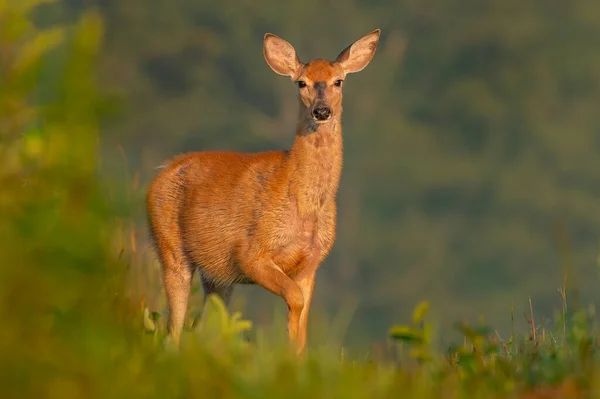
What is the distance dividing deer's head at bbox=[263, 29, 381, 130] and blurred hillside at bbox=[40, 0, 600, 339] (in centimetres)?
3000

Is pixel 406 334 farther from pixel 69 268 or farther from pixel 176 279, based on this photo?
pixel 176 279

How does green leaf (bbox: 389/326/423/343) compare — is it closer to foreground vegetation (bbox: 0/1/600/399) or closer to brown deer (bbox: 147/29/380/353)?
foreground vegetation (bbox: 0/1/600/399)

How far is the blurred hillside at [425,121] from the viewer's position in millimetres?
43562

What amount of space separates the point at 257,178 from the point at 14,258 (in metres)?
5.01

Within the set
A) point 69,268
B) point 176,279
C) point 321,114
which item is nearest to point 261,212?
point 321,114

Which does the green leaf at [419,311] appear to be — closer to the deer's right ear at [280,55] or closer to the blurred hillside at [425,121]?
the deer's right ear at [280,55]

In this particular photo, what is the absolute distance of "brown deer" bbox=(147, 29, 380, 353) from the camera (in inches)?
363

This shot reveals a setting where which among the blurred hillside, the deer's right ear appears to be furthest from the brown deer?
the blurred hillside

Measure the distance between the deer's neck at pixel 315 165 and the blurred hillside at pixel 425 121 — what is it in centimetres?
3119

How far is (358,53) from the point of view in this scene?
1083 centimetres

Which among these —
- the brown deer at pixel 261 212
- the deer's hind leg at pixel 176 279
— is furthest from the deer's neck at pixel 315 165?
the deer's hind leg at pixel 176 279

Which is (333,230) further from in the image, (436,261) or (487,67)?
(487,67)

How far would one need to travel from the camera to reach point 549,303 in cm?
4225

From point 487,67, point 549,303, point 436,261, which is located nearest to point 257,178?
point 549,303
